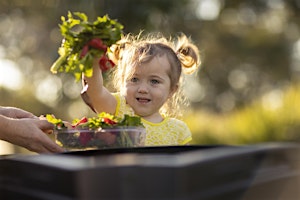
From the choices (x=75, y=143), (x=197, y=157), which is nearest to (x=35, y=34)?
(x=75, y=143)

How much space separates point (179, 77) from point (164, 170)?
297cm

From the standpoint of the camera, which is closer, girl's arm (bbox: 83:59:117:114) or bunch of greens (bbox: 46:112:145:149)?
bunch of greens (bbox: 46:112:145:149)

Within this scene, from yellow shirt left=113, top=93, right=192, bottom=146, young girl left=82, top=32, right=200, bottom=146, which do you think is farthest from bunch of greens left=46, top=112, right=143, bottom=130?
yellow shirt left=113, top=93, right=192, bottom=146

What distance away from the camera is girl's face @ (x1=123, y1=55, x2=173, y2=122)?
4.04 meters

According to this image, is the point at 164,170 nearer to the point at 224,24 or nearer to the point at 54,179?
the point at 54,179

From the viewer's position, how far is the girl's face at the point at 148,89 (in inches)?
159

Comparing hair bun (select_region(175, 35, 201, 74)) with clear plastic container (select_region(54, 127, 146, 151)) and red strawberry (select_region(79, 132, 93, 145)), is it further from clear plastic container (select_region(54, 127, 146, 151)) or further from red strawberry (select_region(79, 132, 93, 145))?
red strawberry (select_region(79, 132, 93, 145))

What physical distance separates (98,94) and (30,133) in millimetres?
820

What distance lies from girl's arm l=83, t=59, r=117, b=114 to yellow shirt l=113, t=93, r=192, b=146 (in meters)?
0.06

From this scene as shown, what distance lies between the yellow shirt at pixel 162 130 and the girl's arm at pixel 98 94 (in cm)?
6

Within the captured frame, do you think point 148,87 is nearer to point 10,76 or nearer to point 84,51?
point 84,51

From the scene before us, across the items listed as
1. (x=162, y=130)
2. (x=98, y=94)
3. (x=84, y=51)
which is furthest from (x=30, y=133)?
(x=162, y=130)

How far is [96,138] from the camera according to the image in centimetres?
277

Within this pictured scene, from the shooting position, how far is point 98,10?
626 inches
